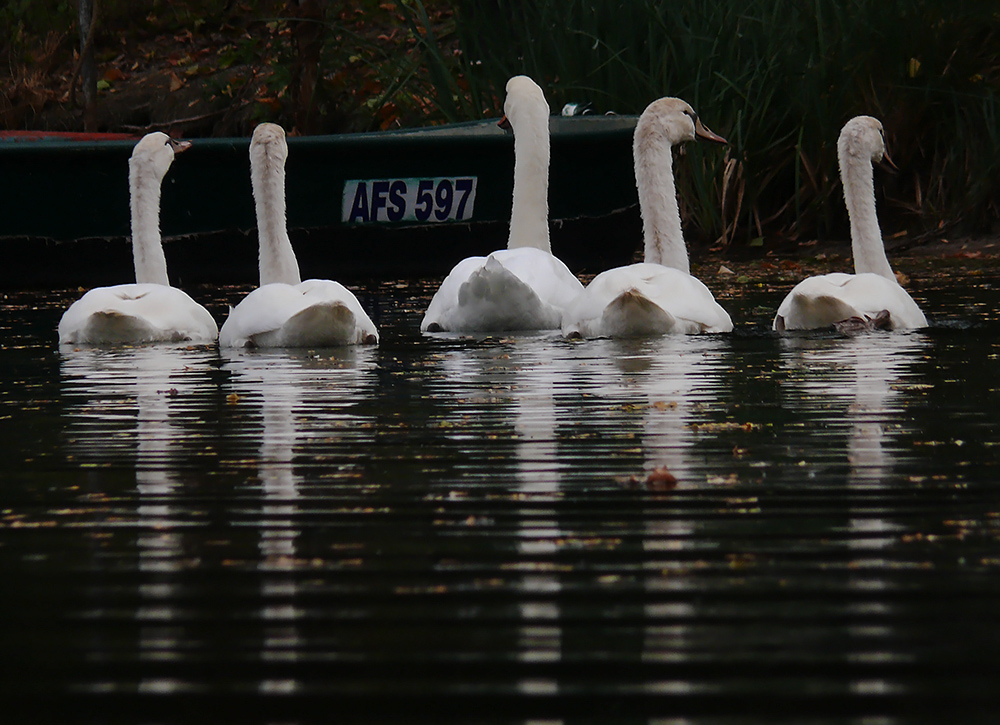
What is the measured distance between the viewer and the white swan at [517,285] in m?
7.69

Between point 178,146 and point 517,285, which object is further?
point 178,146

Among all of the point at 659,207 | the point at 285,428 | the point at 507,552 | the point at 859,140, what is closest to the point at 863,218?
the point at 859,140

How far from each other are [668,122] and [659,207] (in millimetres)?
702

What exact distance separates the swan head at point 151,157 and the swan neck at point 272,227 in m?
0.63

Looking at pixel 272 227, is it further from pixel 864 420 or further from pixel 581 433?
pixel 864 420

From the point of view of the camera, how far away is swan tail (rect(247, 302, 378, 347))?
6.99 metres

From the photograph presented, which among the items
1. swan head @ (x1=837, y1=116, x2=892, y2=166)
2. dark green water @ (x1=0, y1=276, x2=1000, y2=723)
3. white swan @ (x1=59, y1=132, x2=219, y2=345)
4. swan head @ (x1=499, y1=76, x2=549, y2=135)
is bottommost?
dark green water @ (x1=0, y1=276, x2=1000, y2=723)

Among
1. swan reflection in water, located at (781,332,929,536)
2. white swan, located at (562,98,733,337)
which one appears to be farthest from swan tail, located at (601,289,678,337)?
swan reflection in water, located at (781,332,929,536)

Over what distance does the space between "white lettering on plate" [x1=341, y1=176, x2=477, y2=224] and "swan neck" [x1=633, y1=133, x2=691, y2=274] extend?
3686 mm

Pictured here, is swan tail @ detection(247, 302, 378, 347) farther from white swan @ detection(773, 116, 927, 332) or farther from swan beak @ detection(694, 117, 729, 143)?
swan beak @ detection(694, 117, 729, 143)

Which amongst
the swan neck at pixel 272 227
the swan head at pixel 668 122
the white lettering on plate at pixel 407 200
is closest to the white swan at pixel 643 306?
the swan neck at pixel 272 227

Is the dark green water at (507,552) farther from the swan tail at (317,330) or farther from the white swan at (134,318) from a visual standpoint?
the white swan at (134,318)

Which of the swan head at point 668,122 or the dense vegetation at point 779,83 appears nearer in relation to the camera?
the swan head at point 668,122

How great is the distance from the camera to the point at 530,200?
8.95 meters
